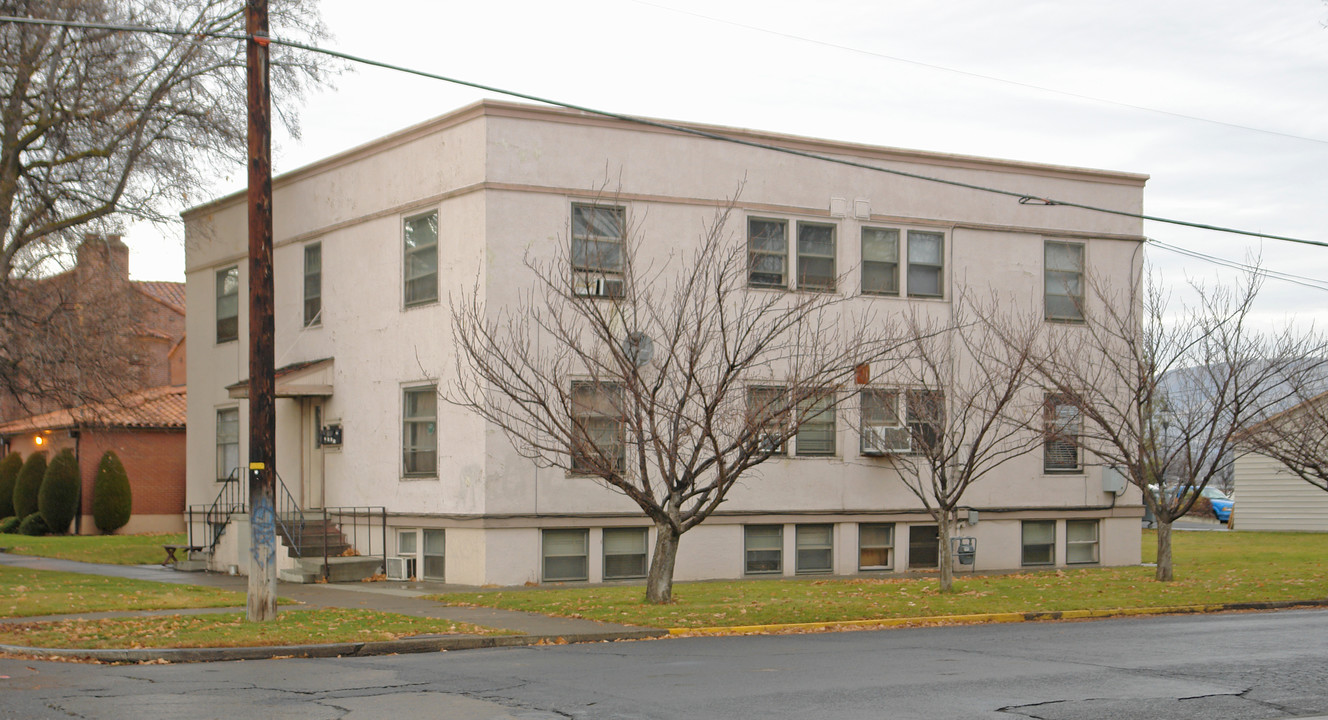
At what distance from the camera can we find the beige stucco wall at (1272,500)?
1858 inches

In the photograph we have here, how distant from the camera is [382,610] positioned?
18328 mm

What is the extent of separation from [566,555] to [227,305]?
11.8 meters

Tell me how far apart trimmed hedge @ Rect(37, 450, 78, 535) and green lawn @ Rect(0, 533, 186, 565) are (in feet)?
2.21

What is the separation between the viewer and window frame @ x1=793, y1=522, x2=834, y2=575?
84.5 ft

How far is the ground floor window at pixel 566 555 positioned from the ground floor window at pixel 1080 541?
11102 millimetres

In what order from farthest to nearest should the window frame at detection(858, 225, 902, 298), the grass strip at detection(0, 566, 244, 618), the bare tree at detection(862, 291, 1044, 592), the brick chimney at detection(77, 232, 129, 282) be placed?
the brick chimney at detection(77, 232, 129, 282) → the window frame at detection(858, 225, 902, 298) → the bare tree at detection(862, 291, 1044, 592) → the grass strip at detection(0, 566, 244, 618)

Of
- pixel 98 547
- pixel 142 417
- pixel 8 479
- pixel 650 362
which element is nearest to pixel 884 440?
pixel 650 362

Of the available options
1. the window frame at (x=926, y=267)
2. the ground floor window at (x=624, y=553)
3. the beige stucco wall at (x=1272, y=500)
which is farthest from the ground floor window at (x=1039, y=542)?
the beige stucco wall at (x=1272, y=500)

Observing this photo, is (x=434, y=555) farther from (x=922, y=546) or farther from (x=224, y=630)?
(x=922, y=546)

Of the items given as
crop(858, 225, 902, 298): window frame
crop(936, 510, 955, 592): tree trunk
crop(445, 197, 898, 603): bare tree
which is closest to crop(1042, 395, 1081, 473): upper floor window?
crop(445, 197, 898, 603): bare tree

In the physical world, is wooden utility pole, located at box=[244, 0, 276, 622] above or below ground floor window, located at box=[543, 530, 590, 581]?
above

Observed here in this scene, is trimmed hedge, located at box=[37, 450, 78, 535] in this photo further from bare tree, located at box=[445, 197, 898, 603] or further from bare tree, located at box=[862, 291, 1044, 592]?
bare tree, located at box=[862, 291, 1044, 592]

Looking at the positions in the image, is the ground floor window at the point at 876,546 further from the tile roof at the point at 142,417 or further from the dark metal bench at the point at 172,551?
the tile roof at the point at 142,417

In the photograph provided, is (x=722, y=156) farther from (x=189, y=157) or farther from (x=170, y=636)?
(x=170, y=636)
